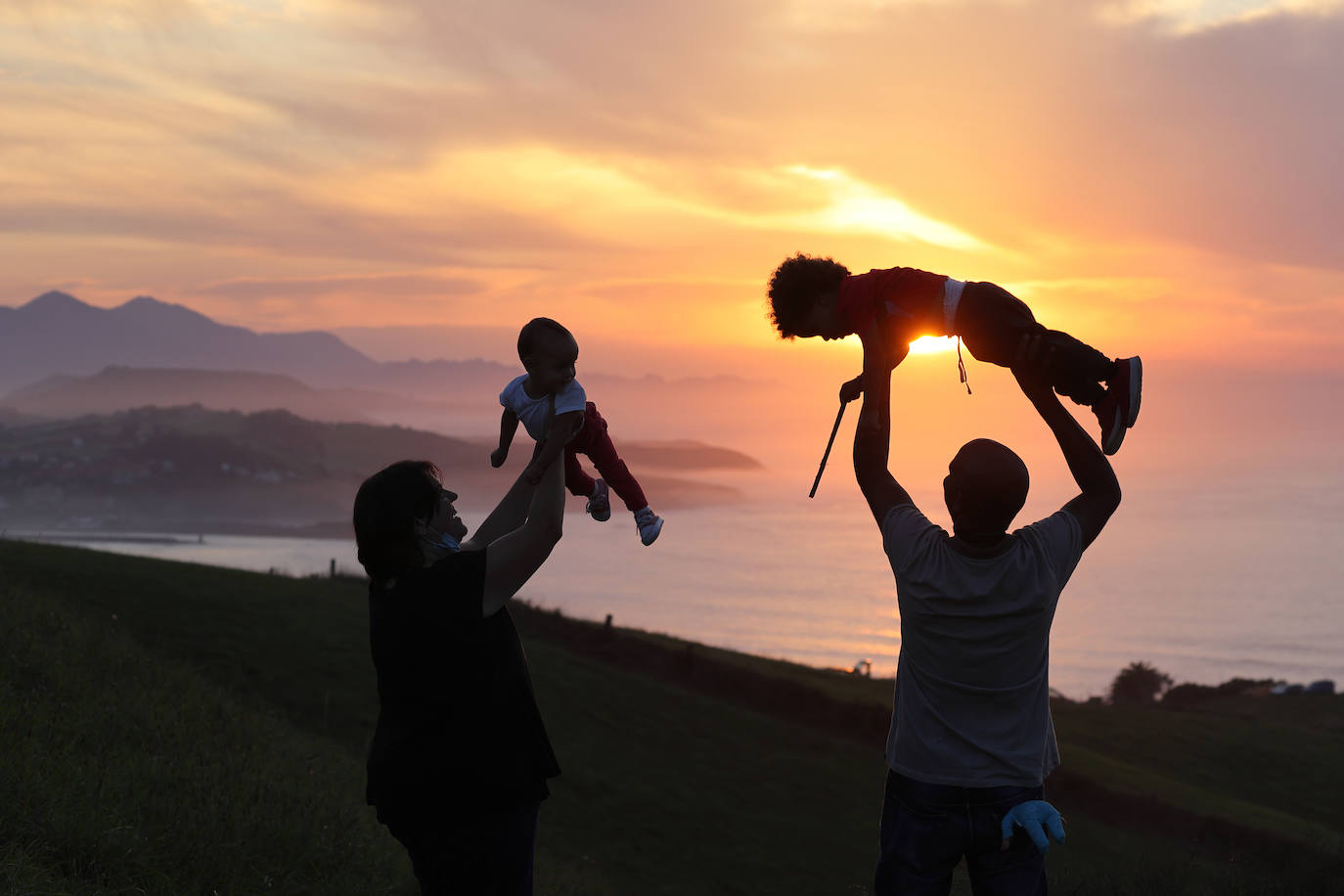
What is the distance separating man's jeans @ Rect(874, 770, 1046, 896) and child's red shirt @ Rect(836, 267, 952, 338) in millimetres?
1749

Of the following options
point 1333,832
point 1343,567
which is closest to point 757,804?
point 1333,832

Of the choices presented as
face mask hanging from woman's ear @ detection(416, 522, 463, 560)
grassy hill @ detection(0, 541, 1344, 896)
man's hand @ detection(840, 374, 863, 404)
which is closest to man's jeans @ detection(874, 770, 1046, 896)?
man's hand @ detection(840, 374, 863, 404)

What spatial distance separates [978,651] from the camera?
3463 millimetres

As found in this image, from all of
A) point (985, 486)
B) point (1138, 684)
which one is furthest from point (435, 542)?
point (1138, 684)

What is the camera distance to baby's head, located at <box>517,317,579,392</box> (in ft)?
12.8

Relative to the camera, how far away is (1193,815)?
28531mm

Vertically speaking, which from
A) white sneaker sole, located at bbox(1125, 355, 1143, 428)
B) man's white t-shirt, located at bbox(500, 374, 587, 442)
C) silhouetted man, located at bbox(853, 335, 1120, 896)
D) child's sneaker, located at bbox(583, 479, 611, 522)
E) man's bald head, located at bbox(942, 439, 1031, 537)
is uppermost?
white sneaker sole, located at bbox(1125, 355, 1143, 428)

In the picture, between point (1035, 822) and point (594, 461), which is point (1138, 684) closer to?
point (594, 461)

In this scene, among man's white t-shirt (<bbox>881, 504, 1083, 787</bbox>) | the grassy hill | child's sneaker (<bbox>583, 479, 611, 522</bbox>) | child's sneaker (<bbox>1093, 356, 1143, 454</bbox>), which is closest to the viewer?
man's white t-shirt (<bbox>881, 504, 1083, 787</bbox>)

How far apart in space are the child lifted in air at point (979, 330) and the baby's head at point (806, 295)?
0.08 feet

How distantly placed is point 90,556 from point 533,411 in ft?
102

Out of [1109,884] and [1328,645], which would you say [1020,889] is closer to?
[1109,884]

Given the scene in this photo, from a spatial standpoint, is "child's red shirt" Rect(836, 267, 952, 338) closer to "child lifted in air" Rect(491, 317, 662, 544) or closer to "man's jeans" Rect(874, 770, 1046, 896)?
"child lifted in air" Rect(491, 317, 662, 544)

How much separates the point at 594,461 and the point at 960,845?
2393 mm
